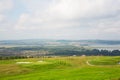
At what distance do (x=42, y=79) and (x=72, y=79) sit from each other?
8.47m

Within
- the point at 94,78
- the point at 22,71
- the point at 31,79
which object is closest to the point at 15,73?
the point at 22,71

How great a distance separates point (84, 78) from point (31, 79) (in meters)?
14.8

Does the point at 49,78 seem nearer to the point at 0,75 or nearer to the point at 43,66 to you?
the point at 0,75

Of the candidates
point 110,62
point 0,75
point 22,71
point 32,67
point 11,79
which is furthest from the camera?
point 110,62

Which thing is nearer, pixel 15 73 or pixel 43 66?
pixel 15 73

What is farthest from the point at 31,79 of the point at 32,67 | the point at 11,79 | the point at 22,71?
the point at 32,67

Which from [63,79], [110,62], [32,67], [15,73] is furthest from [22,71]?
[110,62]

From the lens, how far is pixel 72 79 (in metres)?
65.1

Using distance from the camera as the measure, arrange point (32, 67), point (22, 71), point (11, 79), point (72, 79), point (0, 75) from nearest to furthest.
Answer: point (72, 79) → point (11, 79) → point (0, 75) → point (22, 71) → point (32, 67)

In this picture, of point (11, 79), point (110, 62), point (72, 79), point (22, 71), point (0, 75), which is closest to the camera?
point (72, 79)

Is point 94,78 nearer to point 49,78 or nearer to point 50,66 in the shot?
point 49,78

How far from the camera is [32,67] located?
99188 millimetres

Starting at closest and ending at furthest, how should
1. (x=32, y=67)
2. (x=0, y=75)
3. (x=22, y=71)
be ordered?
(x=0, y=75) → (x=22, y=71) → (x=32, y=67)

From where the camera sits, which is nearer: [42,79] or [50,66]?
[42,79]
